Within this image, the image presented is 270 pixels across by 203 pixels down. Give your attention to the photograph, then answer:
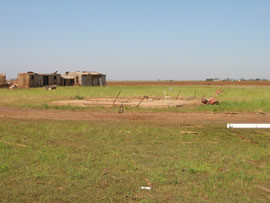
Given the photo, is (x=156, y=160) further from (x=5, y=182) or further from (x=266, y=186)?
(x=5, y=182)

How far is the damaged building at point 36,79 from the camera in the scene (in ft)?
169

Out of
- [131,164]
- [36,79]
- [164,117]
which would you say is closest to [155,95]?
[164,117]

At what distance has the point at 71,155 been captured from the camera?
8.58m

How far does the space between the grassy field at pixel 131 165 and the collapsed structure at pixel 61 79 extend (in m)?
41.5

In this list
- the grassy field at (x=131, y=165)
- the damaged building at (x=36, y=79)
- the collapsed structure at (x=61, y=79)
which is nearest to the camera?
the grassy field at (x=131, y=165)

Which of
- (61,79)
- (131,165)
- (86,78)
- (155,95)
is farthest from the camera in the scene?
(86,78)

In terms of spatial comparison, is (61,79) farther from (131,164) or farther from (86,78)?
(131,164)

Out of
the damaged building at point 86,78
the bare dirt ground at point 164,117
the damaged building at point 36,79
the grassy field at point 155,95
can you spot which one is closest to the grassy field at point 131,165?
the bare dirt ground at point 164,117

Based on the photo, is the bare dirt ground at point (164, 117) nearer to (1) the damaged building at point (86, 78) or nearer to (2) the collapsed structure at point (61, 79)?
(2) the collapsed structure at point (61, 79)

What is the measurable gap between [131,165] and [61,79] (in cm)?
5145

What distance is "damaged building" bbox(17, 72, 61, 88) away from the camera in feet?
169

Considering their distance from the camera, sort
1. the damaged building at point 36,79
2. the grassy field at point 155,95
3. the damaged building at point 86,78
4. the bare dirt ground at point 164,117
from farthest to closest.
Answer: the damaged building at point 86,78 < the damaged building at point 36,79 < the grassy field at point 155,95 < the bare dirt ground at point 164,117

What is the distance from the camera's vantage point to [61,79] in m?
57.3

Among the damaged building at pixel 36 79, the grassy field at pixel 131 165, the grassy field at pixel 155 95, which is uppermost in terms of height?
the damaged building at pixel 36 79
